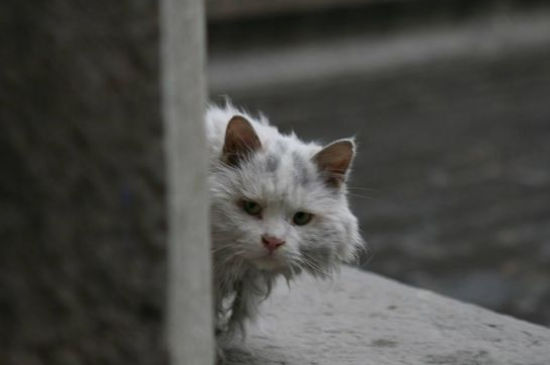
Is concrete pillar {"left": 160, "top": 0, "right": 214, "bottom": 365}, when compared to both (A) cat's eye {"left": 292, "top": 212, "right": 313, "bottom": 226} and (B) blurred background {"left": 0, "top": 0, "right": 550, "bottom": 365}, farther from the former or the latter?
(A) cat's eye {"left": 292, "top": 212, "right": 313, "bottom": 226}

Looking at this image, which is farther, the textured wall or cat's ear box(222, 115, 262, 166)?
cat's ear box(222, 115, 262, 166)

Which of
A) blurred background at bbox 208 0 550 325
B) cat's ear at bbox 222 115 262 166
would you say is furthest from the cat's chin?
blurred background at bbox 208 0 550 325

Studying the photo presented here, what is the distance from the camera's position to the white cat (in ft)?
10.2

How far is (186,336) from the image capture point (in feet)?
7.36

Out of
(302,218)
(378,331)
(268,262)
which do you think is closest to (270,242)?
(268,262)

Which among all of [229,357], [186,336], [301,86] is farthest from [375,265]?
[301,86]

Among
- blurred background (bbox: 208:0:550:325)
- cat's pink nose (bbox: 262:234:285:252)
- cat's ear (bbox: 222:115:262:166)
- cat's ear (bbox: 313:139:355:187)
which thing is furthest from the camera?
blurred background (bbox: 208:0:550:325)

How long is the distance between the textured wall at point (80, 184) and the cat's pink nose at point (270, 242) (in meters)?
1.02

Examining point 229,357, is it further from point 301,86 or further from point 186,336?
point 301,86

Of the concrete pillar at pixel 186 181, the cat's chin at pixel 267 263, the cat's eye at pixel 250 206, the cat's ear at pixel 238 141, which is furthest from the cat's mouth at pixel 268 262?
the concrete pillar at pixel 186 181

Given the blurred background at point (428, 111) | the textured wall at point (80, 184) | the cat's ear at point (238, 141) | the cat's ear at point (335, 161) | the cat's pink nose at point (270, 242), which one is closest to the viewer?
the textured wall at point (80, 184)

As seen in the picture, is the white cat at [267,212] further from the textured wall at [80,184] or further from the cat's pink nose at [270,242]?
the textured wall at [80,184]

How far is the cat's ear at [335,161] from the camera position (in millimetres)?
3330

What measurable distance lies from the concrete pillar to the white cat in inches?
27.2
